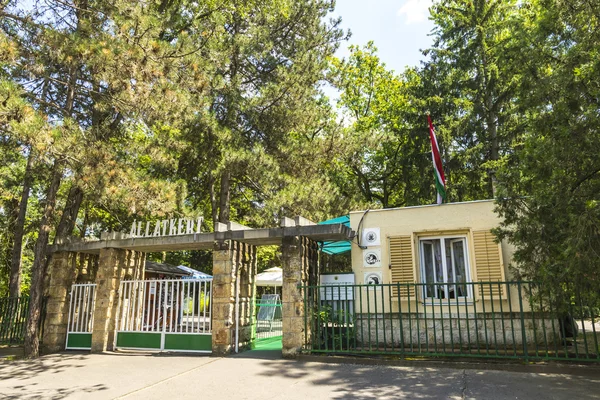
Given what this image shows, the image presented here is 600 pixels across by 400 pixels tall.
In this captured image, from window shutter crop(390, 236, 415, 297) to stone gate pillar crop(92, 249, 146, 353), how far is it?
6827mm

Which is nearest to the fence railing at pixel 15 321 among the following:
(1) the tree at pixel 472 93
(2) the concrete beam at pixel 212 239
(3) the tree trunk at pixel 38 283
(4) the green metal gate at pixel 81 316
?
(3) the tree trunk at pixel 38 283

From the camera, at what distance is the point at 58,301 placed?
10.4 metres

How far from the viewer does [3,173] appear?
15.5 m

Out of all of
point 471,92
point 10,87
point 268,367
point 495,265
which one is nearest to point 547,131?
point 495,265

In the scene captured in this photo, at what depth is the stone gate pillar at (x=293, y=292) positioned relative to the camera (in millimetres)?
8258

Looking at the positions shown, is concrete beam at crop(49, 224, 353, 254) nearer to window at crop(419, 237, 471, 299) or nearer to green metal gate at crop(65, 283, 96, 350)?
green metal gate at crop(65, 283, 96, 350)

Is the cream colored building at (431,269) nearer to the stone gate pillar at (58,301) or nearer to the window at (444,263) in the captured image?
the window at (444,263)

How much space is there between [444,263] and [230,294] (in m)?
4.81

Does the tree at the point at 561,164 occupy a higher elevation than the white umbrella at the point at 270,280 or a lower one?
higher

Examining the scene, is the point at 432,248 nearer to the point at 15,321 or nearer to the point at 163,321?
the point at 163,321

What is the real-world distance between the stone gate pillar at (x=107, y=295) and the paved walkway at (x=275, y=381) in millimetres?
1571

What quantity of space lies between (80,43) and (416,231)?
8.40 meters

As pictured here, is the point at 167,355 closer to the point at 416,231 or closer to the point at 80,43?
the point at 416,231

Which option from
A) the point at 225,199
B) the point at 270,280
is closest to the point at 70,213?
the point at 225,199
